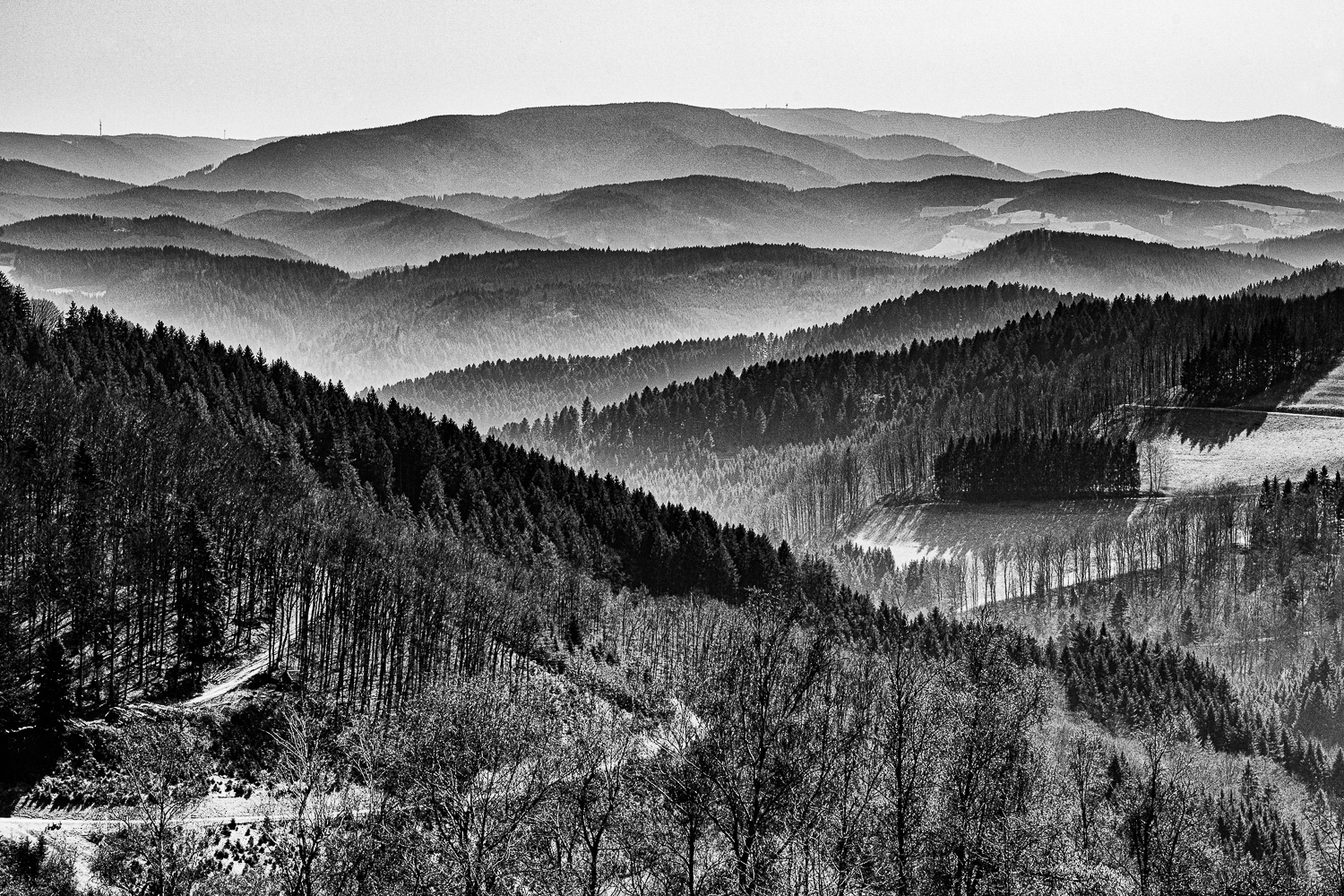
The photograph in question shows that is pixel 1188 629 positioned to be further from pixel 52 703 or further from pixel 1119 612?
pixel 52 703

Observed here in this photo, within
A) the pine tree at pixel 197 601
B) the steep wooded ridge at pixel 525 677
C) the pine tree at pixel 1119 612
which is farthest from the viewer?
the pine tree at pixel 1119 612

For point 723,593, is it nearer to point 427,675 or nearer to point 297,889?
point 427,675

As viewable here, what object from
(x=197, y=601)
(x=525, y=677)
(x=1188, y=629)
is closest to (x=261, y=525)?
(x=197, y=601)

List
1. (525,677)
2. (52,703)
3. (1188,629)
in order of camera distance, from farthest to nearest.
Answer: (1188,629), (525,677), (52,703)

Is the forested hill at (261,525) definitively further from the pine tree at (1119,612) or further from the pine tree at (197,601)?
the pine tree at (1119,612)

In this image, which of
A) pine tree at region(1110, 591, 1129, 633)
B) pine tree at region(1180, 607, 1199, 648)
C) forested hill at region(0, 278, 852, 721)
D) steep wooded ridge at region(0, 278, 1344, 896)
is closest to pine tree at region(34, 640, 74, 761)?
steep wooded ridge at region(0, 278, 1344, 896)

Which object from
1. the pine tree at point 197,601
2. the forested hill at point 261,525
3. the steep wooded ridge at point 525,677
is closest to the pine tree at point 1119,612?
the steep wooded ridge at point 525,677

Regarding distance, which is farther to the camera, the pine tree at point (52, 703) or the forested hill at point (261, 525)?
the forested hill at point (261, 525)

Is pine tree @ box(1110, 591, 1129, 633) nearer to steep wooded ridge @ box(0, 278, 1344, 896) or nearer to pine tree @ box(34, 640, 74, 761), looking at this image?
steep wooded ridge @ box(0, 278, 1344, 896)
